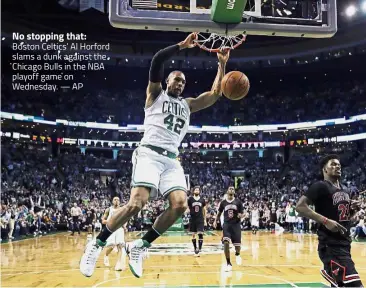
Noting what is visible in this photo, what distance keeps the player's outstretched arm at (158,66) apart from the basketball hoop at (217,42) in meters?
0.41

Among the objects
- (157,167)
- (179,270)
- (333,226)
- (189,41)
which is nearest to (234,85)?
(189,41)

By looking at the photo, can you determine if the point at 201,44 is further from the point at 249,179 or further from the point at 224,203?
the point at 249,179

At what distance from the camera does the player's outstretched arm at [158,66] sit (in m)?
4.68

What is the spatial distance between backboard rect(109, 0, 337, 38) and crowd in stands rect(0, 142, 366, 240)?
13.7 metres

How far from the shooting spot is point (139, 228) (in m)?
24.9

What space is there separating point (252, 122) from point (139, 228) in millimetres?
18242

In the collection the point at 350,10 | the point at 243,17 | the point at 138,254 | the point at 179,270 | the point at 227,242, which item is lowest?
the point at 179,270

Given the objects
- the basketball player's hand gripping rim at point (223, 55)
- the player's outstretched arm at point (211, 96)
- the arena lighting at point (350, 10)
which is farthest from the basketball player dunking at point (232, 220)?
the arena lighting at point (350, 10)

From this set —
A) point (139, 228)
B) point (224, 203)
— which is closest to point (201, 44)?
point (224, 203)

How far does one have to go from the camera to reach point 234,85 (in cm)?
540

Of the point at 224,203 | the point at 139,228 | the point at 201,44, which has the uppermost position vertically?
the point at 201,44

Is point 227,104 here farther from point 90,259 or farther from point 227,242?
point 90,259

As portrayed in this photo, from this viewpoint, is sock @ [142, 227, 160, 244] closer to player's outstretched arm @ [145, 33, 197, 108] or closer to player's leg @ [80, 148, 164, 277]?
player's leg @ [80, 148, 164, 277]

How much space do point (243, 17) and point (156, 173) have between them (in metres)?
2.10
